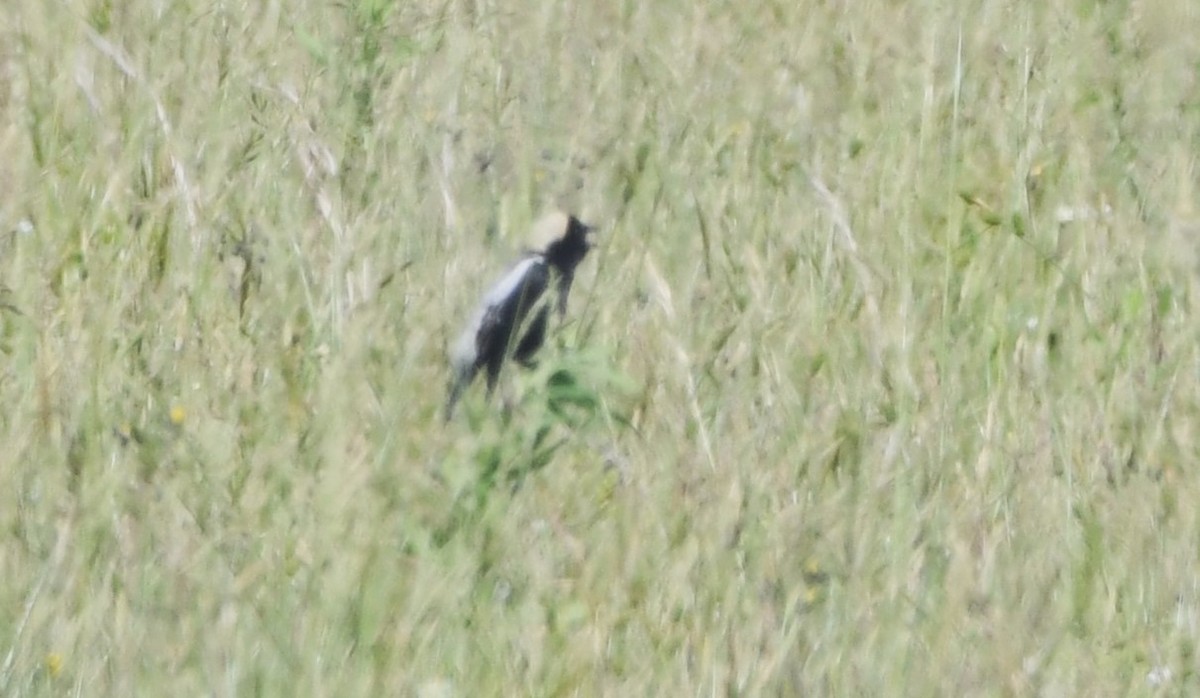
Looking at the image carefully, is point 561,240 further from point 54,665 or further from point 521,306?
point 54,665

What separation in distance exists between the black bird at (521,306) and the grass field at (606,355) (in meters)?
0.06

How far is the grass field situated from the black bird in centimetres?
6

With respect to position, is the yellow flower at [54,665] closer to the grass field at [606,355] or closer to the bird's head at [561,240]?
the grass field at [606,355]

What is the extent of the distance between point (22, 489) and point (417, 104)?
1679 millimetres

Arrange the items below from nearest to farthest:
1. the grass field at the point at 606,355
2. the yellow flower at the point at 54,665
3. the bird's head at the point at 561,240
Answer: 1. the yellow flower at the point at 54,665
2. the grass field at the point at 606,355
3. the bird's head at the point at 561,240

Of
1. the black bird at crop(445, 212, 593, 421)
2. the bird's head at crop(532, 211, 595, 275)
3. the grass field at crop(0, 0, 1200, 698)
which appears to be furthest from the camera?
the bird's head at crop(532, 211, 595, 275)

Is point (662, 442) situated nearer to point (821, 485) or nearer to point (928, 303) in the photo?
point (821, 485)

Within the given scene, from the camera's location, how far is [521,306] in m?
3.22

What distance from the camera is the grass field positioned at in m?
2.50

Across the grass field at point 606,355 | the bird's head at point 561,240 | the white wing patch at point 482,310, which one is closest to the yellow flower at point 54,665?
the grass field at point 606,355

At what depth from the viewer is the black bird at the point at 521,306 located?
3121mm

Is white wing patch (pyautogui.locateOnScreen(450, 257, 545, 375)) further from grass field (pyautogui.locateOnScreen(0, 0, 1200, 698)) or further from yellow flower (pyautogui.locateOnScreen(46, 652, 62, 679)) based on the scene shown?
yellow flower (pyautogui.locateOnScreen(46, 652, 62, 679))

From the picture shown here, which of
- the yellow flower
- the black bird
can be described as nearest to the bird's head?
the black bird

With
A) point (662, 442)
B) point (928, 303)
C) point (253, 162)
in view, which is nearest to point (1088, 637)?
point (662, 442)
